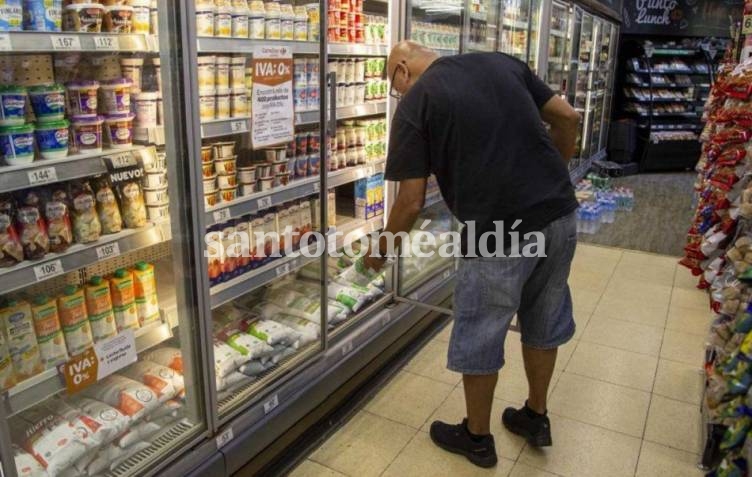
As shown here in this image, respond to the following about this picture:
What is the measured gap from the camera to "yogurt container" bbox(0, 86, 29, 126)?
1.58 meters

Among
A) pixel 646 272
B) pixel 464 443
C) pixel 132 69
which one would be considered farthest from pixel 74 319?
pixel 646 272

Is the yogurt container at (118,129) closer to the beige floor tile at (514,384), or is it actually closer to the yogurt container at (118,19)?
the yogurt container at (118,19)

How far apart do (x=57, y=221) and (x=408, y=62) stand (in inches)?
53.2

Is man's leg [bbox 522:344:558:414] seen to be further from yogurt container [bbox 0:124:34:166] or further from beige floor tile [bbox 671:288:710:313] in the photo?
beige floor tile [bbox 671:288:710:313]

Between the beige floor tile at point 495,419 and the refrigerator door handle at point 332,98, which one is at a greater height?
the refrigerator door handle at point 332,98

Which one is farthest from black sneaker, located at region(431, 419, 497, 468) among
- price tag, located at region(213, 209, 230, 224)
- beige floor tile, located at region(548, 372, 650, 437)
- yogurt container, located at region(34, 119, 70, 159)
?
yogurt container, located at region(34, 119, 70, 159)

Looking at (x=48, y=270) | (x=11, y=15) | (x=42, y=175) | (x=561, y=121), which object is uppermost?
(x=11, y=15)

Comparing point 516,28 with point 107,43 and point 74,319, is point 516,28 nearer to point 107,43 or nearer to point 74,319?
point 107,43

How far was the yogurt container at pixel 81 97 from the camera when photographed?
1.78 metres

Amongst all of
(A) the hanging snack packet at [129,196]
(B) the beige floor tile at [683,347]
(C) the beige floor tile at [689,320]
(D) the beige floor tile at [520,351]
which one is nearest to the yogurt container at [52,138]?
(A) the hanging snack packet at [129,196]

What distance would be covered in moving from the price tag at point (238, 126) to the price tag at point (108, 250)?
0.60m

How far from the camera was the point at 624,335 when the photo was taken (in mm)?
3729

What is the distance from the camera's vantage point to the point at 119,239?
1854 millimetres

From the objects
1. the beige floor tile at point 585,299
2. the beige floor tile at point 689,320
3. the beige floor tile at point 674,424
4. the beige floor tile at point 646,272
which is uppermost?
the beige floor tile at point 646,272
